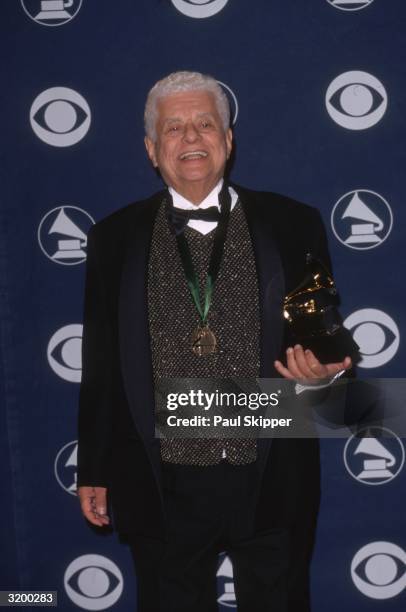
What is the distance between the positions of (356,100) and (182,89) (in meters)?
0.73

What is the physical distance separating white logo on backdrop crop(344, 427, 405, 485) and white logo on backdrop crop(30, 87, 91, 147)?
156 cm

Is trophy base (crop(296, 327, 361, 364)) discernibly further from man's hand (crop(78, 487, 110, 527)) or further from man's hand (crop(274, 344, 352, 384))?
man's hand (crop(78, 487, 110, 527))

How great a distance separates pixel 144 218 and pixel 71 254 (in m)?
0.57

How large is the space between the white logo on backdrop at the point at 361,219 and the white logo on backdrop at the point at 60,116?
970 mm

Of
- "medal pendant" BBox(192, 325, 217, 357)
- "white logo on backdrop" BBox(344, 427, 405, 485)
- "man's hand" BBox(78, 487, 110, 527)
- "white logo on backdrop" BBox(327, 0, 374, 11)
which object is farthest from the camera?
"white logo on backdrop" BBox(344, 427, 405, 485)

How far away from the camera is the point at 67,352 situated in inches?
92.7

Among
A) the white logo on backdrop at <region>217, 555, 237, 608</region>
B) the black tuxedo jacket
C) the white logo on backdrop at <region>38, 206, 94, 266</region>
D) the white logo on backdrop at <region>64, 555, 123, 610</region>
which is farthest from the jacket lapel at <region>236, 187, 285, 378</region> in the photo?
the white logo on backdrop at <region>64, 555, 123, 610</region>

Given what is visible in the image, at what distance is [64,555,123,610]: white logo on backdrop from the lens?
2494mm

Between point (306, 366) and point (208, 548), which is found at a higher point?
point (306, 366)

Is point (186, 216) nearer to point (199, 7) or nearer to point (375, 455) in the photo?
point (199, 7)

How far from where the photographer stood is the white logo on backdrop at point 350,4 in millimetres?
2131

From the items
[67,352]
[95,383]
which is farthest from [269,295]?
[67,352]

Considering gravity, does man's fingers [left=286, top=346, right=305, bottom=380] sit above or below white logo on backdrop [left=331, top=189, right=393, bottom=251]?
below

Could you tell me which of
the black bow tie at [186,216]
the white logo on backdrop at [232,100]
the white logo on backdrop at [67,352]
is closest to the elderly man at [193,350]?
the black bow tie at [186,216]
